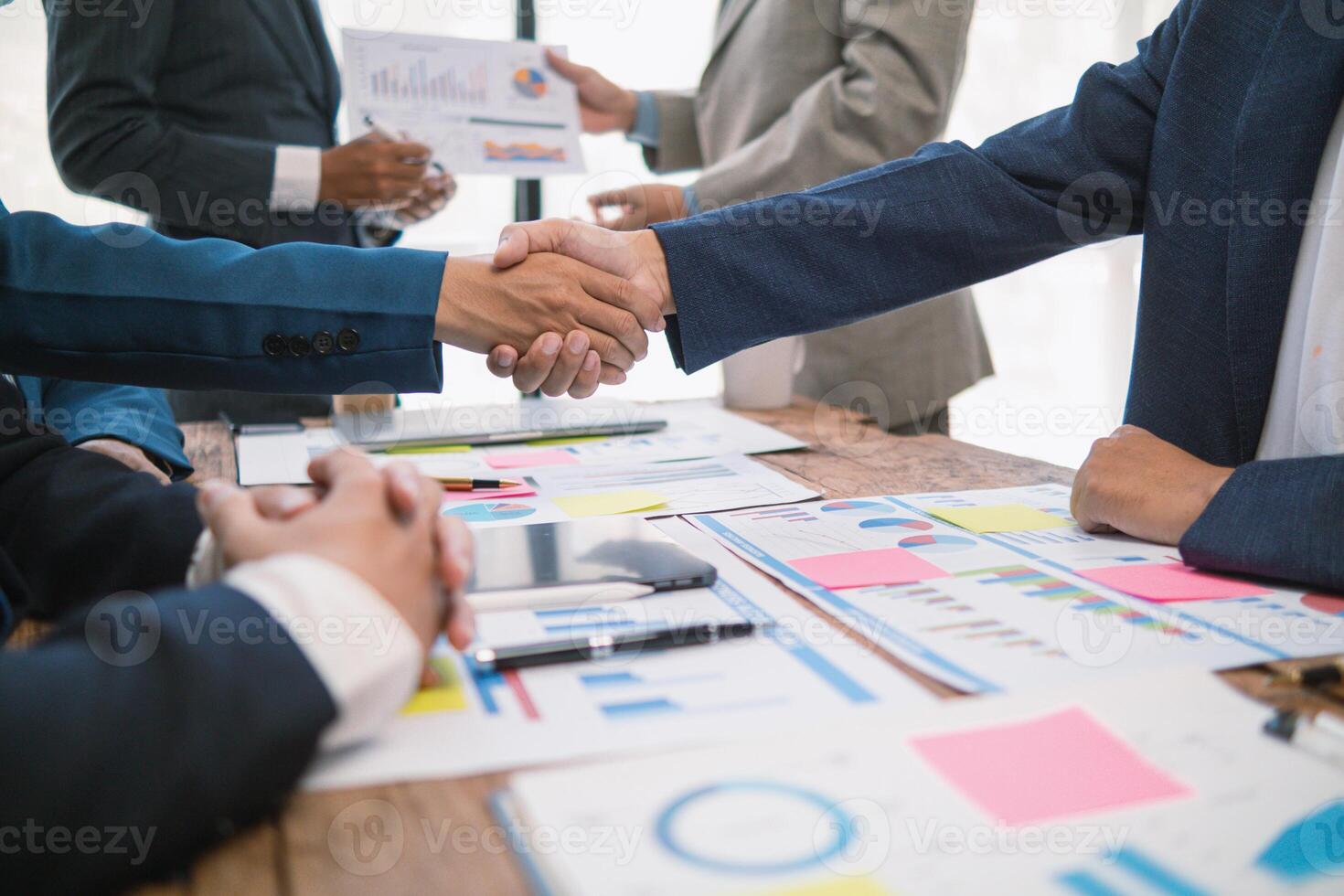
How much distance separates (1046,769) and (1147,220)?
0.75m

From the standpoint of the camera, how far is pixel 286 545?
19.0 inches

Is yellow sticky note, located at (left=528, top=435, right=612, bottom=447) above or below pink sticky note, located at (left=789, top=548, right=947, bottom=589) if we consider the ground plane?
above

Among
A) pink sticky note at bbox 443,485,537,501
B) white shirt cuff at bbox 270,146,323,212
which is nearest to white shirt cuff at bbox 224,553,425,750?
pink sticky note at bbox 443,485,537,501

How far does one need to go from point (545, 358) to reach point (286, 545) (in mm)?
604

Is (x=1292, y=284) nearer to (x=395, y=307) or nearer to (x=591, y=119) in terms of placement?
(x=395, y=307)

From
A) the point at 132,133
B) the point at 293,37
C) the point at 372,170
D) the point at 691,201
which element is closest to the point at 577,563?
the point at 691,201

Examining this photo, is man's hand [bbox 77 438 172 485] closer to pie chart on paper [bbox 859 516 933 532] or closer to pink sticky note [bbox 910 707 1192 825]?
pie chart on paper [bbox 859 516 933 532]

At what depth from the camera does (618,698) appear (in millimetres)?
493

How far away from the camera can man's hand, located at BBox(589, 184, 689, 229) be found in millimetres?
1711

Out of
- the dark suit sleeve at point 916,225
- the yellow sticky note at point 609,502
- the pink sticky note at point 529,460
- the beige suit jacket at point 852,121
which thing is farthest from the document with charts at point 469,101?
the yellow sticky note at point 609,502

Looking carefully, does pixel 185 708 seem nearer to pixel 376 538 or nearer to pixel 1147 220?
pixel 376 538

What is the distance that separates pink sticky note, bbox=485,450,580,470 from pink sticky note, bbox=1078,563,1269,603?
597mm

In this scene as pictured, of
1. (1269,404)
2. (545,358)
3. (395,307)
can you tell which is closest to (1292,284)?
(1269,404)

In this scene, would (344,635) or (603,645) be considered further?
(603,645)
